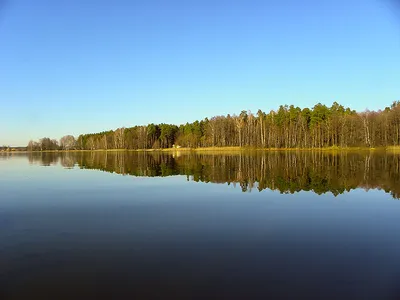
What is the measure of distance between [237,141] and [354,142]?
41124 mm

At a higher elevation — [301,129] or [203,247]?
[301,129]

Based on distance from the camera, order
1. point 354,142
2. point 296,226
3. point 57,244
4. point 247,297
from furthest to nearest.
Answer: point 354,142 < point 296,226 < point 57,244 < point 247,297

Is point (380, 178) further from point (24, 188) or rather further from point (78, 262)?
point (24, 188)

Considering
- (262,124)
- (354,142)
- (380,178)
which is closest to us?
(380,178)

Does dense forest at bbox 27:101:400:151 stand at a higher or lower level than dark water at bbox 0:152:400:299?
higher

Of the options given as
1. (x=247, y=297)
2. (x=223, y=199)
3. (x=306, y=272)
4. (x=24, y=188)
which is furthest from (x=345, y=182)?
(x=24, y=188)

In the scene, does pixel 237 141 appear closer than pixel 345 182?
No

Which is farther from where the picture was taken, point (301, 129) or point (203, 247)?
point (301, 129)

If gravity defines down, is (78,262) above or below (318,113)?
below

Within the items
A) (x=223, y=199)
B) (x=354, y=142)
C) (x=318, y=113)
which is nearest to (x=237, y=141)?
(x=318, y=113)

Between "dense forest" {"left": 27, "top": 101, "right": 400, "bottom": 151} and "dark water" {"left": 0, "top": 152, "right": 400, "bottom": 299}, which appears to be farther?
"dense forest" {"left": 27, "top": 101, "right": 400, "bottom": 151}

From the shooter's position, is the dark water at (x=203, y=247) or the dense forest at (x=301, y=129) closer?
the dark water at (x=203, y=247)

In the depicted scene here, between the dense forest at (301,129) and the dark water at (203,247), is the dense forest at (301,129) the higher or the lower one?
the higher one

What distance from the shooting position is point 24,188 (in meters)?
22.7
